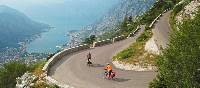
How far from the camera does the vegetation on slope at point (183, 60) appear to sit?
36.4m

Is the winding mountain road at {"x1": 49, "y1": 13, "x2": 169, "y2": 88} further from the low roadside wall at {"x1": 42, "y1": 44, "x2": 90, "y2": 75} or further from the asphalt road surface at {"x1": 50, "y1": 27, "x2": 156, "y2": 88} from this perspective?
the low roadside wall at {"x1": 42, "y1": 44, "x2": 90, "y2": 75}

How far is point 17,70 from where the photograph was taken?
118188mm

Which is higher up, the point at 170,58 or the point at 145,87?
the point at 170,58

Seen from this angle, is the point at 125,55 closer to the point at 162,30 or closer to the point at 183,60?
the point at 162,30

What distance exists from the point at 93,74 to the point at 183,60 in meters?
19.4

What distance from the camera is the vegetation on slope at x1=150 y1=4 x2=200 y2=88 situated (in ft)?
120

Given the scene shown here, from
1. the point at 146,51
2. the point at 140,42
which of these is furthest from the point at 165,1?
the point at 146,51

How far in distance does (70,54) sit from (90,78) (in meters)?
16.4

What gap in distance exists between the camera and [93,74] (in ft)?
181

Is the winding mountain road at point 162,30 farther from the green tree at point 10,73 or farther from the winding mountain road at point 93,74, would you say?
the green tree at point 10,73

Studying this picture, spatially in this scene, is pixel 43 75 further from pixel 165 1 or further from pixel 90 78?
pixel 165 1

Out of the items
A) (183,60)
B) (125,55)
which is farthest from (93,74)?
(183,60)

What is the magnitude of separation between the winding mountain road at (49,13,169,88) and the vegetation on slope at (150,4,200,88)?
921 cm

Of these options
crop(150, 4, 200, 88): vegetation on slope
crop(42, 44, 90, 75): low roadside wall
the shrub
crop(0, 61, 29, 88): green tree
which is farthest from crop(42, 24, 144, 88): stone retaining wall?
crop(0, 61, 29, 88): green tree
